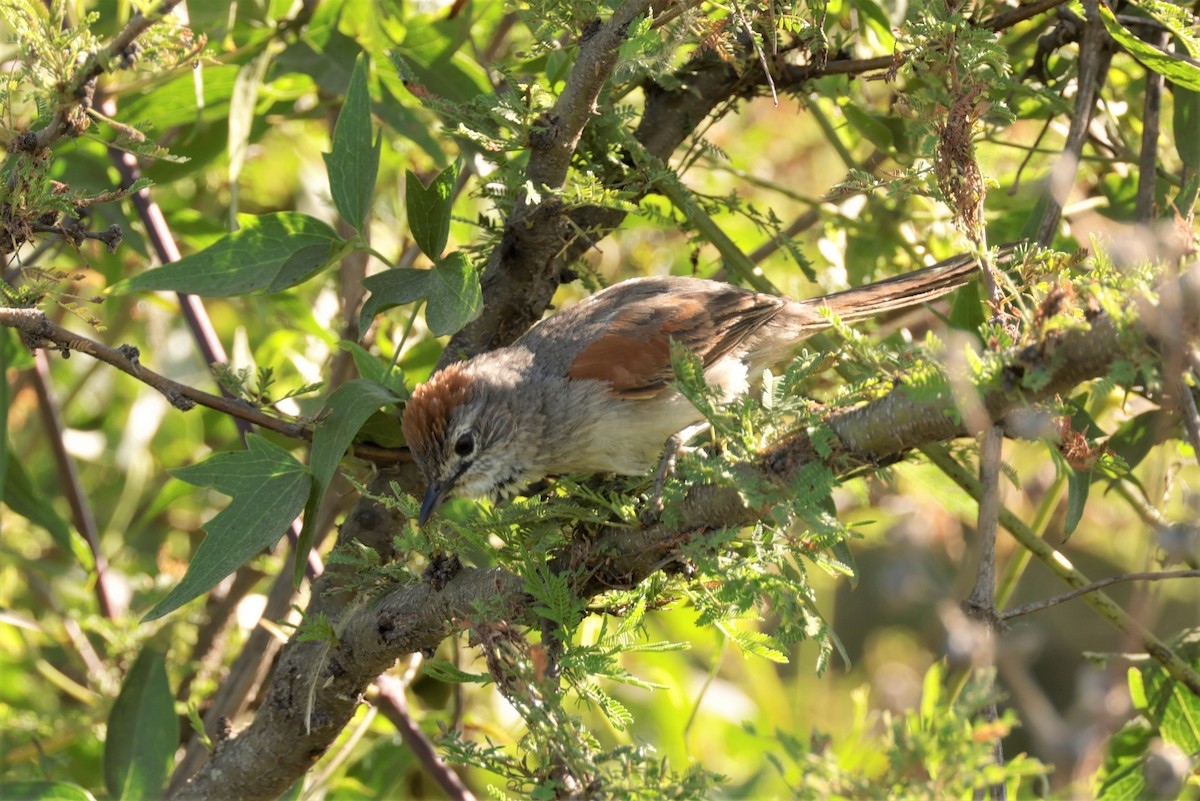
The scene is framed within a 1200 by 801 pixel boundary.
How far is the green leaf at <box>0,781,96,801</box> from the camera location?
3.05m

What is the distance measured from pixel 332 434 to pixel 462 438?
638 mm

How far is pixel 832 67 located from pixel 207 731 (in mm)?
2876

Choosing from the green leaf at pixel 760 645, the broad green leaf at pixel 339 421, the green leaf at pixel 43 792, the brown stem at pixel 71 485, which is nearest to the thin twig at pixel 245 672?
the green leaf at pixel 43 792

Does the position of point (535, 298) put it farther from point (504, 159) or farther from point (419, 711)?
point (419, 711)

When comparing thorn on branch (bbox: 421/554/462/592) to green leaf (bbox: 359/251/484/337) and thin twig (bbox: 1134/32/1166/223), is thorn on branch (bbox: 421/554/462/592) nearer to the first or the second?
green leaf (bbox: 359/251/484/337)

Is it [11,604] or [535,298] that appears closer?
[535,298]

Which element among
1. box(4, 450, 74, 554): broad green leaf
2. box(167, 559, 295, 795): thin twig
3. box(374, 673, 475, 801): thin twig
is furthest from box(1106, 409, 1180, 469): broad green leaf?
box(4, 450, 74, 554): broad green leaf

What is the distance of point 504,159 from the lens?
2924mm

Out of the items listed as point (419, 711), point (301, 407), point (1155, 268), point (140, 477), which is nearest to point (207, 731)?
point (419, 711)

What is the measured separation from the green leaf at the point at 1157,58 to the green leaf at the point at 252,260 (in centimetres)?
201

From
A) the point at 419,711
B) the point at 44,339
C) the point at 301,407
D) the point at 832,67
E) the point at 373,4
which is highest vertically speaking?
the point at 373,4

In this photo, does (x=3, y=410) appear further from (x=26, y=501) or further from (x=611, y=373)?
(x=611, y=373)

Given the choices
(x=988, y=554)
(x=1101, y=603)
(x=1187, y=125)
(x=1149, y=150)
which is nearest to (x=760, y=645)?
(x=988, y=554)

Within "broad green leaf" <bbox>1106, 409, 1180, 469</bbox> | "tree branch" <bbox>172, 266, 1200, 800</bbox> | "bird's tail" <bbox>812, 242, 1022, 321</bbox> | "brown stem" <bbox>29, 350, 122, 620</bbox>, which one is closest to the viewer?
"tree branch" <bbox>172, 266, 1200, 800</bbox>
